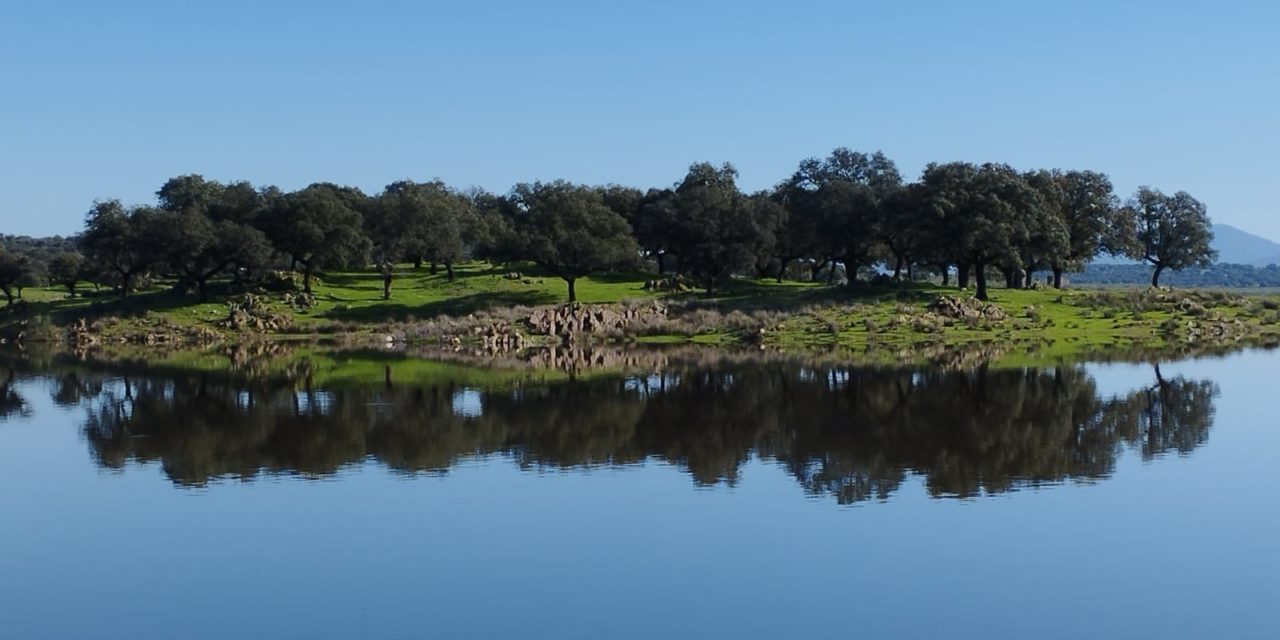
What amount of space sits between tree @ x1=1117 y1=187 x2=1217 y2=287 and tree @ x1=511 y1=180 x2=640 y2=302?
45.1 metres

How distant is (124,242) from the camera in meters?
96.9

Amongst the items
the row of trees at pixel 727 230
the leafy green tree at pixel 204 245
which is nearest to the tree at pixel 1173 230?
the row of trees at pixel 727 230

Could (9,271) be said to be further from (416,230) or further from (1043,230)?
(1043,230)

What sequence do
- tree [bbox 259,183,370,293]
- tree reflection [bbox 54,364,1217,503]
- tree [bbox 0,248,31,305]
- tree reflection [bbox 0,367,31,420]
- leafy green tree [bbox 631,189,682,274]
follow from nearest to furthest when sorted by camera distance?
tree reflection [bbox 54,364,1217,503], tree reflection [bbox 0,367,31,420], tree [bbox 259,183,370,293], leafy green tree [bbox 631,189,682,274], tree [bbox 0,248,31,305]

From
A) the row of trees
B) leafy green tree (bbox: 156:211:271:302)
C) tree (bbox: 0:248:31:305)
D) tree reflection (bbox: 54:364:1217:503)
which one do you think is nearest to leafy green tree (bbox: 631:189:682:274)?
the row of trees

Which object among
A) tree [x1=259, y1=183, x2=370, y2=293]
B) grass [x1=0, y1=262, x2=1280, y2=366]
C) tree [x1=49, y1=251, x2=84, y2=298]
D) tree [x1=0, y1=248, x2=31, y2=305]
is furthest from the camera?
tree [x1=49, y1=251, x2=84, y2=298]

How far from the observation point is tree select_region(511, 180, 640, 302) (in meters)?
93.3

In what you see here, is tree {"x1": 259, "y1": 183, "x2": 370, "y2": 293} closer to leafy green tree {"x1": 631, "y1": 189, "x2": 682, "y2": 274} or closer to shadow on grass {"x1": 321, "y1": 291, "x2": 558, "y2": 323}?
shadow on grass {"x1": 321, "y1": 291, "x2": 558, "y2": 323}

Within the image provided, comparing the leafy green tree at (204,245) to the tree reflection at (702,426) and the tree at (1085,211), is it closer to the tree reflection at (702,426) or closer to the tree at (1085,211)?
the tree reflection at (702,426)

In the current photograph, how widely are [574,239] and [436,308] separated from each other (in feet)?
36.1

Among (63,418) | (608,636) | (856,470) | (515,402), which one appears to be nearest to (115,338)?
(63,418)

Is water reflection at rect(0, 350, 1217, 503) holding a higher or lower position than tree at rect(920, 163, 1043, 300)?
lower

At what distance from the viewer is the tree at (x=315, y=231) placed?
97.0 metres

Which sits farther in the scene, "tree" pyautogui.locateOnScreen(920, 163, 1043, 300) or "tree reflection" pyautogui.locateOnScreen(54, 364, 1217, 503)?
"tree" pyautogui.locateOnScreen(920, 163, 1043, 300)
